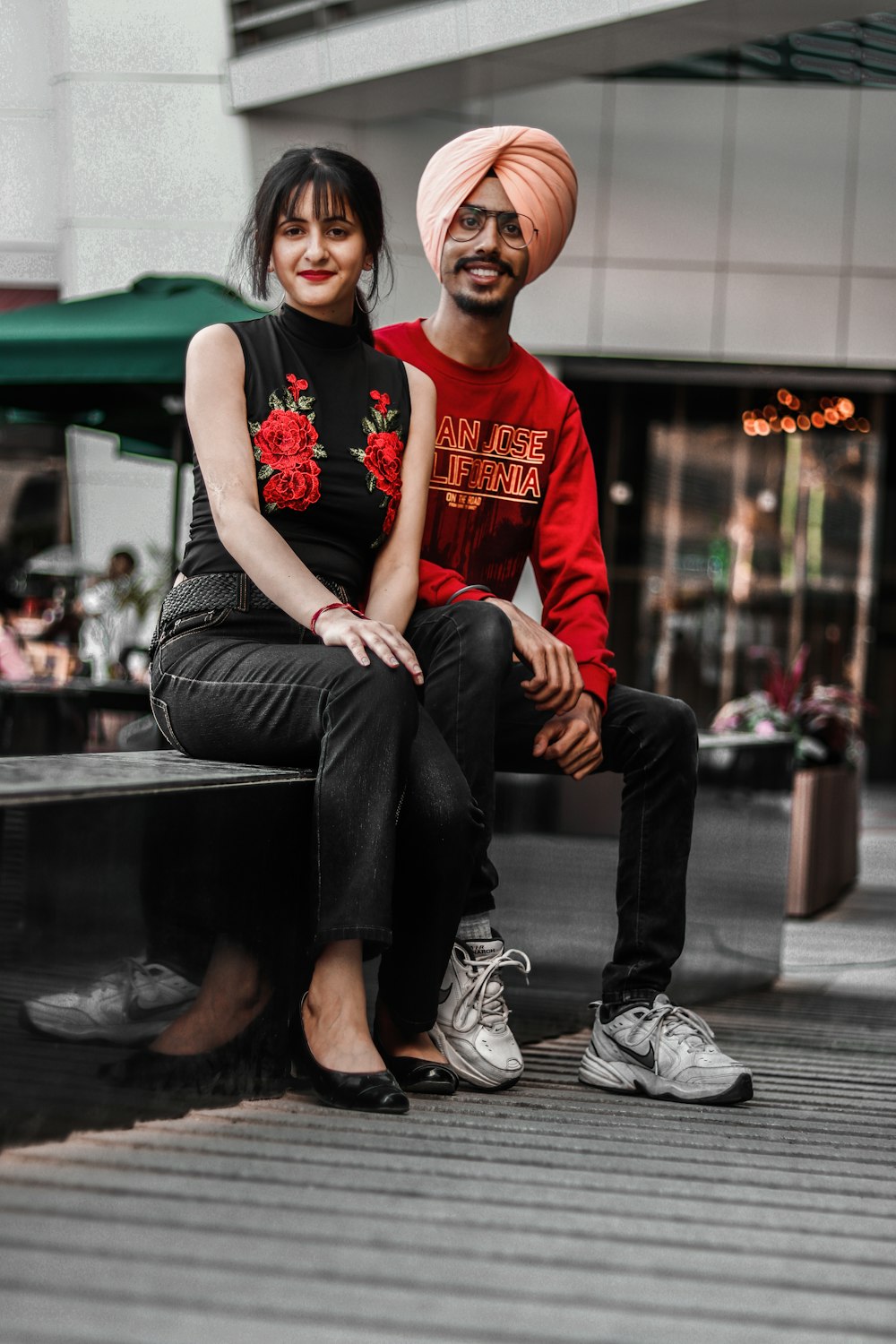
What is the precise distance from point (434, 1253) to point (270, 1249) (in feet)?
0.60

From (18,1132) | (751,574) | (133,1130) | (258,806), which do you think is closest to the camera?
(18,1132)

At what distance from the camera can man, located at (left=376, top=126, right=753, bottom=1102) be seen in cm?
270

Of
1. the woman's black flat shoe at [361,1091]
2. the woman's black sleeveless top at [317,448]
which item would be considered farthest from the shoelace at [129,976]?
the woman's black sleeveless top at [317,448]

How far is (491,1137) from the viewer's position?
227 centimetres

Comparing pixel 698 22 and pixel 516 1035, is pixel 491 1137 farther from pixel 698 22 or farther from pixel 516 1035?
pixel 698 22

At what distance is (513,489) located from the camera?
3152mm

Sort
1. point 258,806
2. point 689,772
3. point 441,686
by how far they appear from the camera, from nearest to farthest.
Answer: point 258,806, point 441,686, point 689,772

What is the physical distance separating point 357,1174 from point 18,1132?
43 cm

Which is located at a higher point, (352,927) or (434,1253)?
(352,927)

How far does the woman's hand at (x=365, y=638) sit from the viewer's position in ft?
7.95

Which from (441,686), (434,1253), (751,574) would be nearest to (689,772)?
(441,686)

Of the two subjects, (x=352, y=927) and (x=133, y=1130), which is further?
(x=352, y=927)

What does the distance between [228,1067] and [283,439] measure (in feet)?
3.55

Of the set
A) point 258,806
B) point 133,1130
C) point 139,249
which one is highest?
point 139,249
